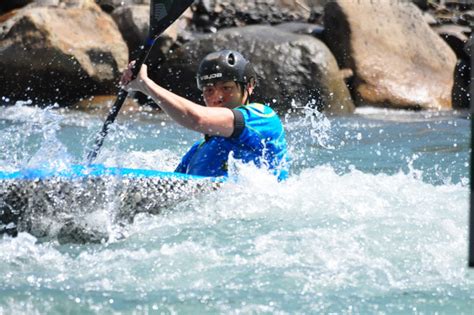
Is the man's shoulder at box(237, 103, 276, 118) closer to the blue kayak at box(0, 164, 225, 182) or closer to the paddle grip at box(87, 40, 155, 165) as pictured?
the blue kayak at box(0, 164, 225, 182)

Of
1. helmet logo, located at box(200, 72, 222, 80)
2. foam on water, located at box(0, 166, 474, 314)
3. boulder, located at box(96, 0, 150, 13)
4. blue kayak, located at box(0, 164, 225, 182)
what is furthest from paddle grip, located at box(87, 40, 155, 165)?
boulder, located at box(96, 0, 150, 13)

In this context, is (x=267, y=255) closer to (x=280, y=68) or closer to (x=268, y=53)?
(x=280, y=68)

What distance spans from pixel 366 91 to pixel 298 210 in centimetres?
677

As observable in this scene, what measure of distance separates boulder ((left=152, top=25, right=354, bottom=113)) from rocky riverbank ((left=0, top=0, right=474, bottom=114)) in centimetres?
1

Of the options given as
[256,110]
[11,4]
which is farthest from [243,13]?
[256,110]

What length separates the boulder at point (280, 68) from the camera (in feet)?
35.9

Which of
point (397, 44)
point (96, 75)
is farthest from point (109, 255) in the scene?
point (397, 44)

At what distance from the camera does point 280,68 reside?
11.0 metres

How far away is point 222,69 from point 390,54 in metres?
7.24

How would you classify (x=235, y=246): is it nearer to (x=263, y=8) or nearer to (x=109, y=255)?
(x=109, y=255)

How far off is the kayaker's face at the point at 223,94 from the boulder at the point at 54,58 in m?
6.08

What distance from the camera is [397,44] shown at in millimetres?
11992

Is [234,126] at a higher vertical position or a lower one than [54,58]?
higher

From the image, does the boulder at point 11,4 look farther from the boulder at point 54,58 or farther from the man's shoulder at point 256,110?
the man's shoulder at point 256,110
